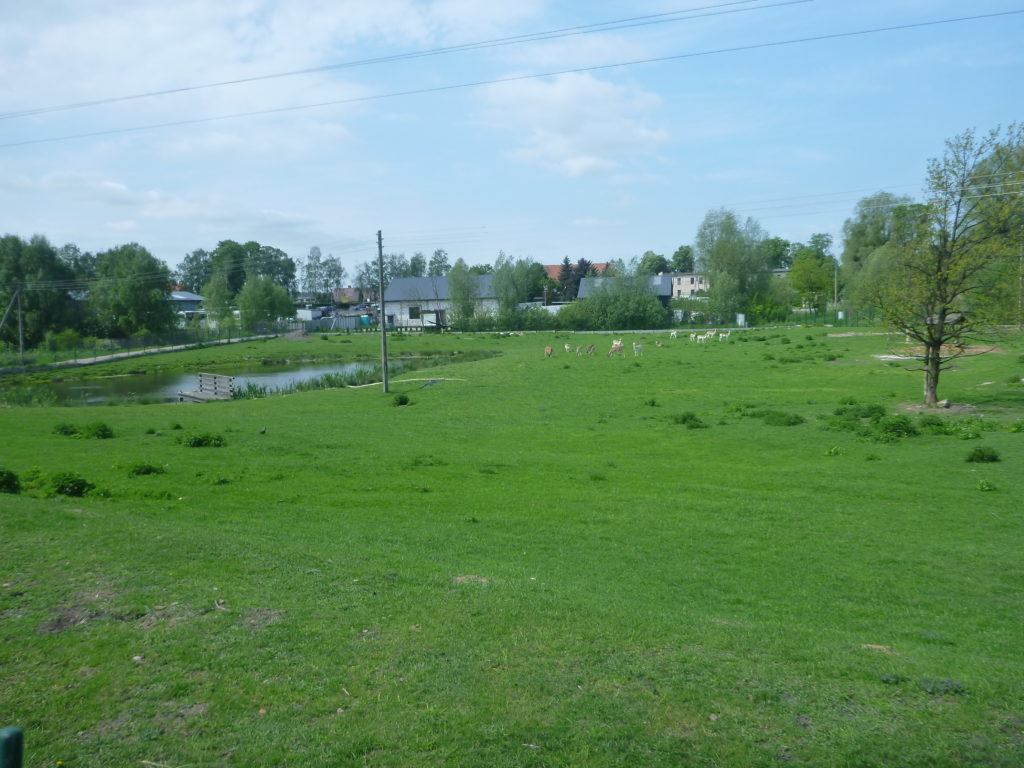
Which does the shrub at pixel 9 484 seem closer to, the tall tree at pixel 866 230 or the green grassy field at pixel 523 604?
the green grassy field at pixel 523 604

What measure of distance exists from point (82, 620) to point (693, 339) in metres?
70.4

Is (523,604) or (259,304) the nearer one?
(523,604)

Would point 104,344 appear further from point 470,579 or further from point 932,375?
point 470,579

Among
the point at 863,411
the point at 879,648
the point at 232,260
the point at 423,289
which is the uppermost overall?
the point at 232,260

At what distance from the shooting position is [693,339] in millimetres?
74562

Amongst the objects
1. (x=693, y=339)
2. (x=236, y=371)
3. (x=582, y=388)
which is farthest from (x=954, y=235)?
(x=236, y=371)

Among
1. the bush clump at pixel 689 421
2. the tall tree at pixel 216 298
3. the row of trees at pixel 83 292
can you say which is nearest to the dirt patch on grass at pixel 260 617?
the bush clump at pixel 689 421

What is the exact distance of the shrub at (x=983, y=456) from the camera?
19.9m

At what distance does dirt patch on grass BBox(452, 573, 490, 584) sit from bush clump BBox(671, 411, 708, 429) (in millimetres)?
18848

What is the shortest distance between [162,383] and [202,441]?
4024 cm

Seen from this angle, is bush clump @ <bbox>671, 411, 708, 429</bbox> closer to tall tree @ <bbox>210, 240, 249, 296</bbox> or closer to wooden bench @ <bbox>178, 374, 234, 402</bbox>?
wooden bench @ <bbox>178, 374, 234, 402</bbox>

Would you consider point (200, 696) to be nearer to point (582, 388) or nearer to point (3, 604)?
point (3, 604)

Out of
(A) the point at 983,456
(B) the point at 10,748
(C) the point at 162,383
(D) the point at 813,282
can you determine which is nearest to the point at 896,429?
(A) the point at 983,456

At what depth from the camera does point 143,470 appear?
63.6 feet
